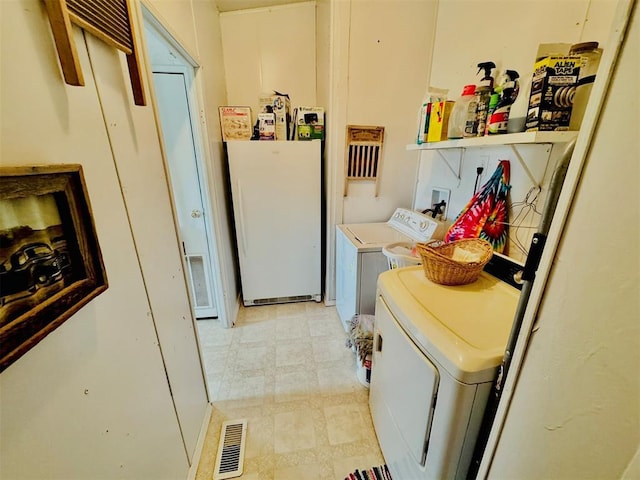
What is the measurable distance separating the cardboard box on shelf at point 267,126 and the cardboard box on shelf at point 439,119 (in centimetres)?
135

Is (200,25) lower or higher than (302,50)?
lower

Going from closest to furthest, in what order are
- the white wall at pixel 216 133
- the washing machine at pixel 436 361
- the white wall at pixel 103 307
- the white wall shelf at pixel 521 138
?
1. the white wall at pixel 103 307
2. the washing machine at pixel 436 361
3. the white wall shelf at pixel 521 138
4. the white wall at pixel 216 133

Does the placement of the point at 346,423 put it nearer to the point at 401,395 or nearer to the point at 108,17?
the point at 401,395

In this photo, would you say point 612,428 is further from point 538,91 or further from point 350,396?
point 350,396

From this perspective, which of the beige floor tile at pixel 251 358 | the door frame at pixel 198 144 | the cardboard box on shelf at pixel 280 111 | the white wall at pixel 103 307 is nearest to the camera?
the white wall at pixel 103 307

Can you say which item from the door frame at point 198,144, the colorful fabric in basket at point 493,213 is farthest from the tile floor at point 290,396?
the colorful fabric in basket at point 493,213

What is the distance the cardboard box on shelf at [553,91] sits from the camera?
33.6 inches

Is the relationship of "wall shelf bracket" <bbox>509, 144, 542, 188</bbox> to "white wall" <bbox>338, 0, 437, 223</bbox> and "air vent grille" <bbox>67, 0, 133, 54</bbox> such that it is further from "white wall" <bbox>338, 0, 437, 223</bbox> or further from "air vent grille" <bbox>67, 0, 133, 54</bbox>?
"air vent grille" <bbox>67, 0, 133, 54</bbox>

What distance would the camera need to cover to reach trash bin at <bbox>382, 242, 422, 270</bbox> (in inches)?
60.7

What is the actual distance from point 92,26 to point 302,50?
8.01 ft

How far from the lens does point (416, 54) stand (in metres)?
2.06

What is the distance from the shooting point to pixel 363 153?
226 centimetres

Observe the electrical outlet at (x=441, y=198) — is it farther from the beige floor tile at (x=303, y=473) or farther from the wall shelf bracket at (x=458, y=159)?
the beige floor tile at (x=303, y=473)

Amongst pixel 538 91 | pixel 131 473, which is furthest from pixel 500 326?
pixel 131 473
